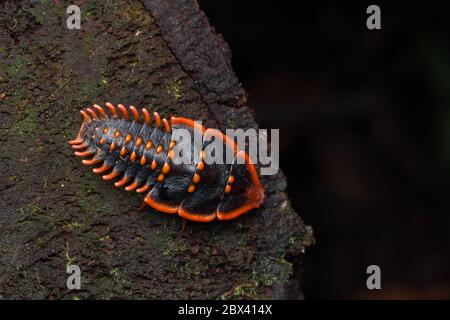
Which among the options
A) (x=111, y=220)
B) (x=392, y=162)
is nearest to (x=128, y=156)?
(x=111, y=220)

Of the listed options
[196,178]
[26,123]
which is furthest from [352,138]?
[26,123]

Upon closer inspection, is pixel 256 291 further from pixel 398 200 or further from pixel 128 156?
pixel 398 200

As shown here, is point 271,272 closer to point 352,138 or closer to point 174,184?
point 174,184

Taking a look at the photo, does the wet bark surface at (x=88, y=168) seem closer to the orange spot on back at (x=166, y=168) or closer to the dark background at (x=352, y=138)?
the orange spot on back at (x=166, y=168)

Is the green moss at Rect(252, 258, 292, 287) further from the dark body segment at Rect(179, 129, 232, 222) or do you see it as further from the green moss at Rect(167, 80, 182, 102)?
the green moss at Rect(167, 80, 182, 102)

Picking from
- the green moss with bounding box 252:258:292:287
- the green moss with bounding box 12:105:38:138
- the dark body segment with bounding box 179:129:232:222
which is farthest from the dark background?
the green moss with bounding box 12:105:38:138

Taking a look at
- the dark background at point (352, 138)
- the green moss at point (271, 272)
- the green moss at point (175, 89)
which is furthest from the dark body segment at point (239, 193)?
the dark background at point (352, 138)
